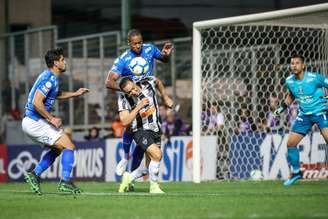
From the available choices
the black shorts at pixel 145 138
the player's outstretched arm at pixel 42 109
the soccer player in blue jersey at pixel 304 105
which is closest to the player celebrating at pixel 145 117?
the black shorts at pixel 145 138

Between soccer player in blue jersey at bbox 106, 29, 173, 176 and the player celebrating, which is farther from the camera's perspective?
soccer player in blue jersey at bbox 106, 29, 173, 176

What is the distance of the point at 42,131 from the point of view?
45.3ft

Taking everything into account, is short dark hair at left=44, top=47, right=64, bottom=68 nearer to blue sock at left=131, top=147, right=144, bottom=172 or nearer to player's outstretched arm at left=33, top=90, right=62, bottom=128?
player's outstretched arm at left=33, top=90, right=62, bottom=128

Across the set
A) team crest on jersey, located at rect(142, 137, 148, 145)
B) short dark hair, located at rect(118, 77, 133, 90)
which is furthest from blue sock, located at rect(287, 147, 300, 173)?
short dark hair, located at rect(118, 77, 133, 90)

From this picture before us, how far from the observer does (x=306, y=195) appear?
13000 millimetres

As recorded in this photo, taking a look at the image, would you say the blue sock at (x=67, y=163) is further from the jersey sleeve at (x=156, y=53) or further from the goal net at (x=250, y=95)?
the goal net at (x=250, y=95)

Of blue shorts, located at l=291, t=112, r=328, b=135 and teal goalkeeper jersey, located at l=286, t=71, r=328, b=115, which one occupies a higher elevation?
teal goalkeeper jersey, located at l=286, t=71, r=328, b=115

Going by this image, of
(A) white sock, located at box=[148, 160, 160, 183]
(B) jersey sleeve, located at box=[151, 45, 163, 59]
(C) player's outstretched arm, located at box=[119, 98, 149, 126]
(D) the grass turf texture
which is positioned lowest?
(D) the grass turf texture

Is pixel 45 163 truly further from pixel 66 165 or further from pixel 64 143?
pixel 66 165

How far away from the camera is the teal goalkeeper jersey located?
635 inches

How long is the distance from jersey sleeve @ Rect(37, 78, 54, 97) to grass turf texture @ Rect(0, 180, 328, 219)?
4.63 feet

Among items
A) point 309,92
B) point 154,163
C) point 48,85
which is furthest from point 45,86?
point 309,92

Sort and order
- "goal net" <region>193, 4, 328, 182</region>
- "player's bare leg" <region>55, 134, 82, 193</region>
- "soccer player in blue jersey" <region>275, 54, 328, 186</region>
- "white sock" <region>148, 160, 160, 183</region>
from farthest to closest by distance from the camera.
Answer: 1. "goal net" <region>193, 4, 328, 182</region>
2. "soccer player in blue jersey" <region>275, 54, 328, 186</region>
3. "white sock" <region>148, 160, 160, 183</region>
4. "player's bare leg" <region>55, 134, 82, 193</region>

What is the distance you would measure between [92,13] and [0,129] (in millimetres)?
7988
